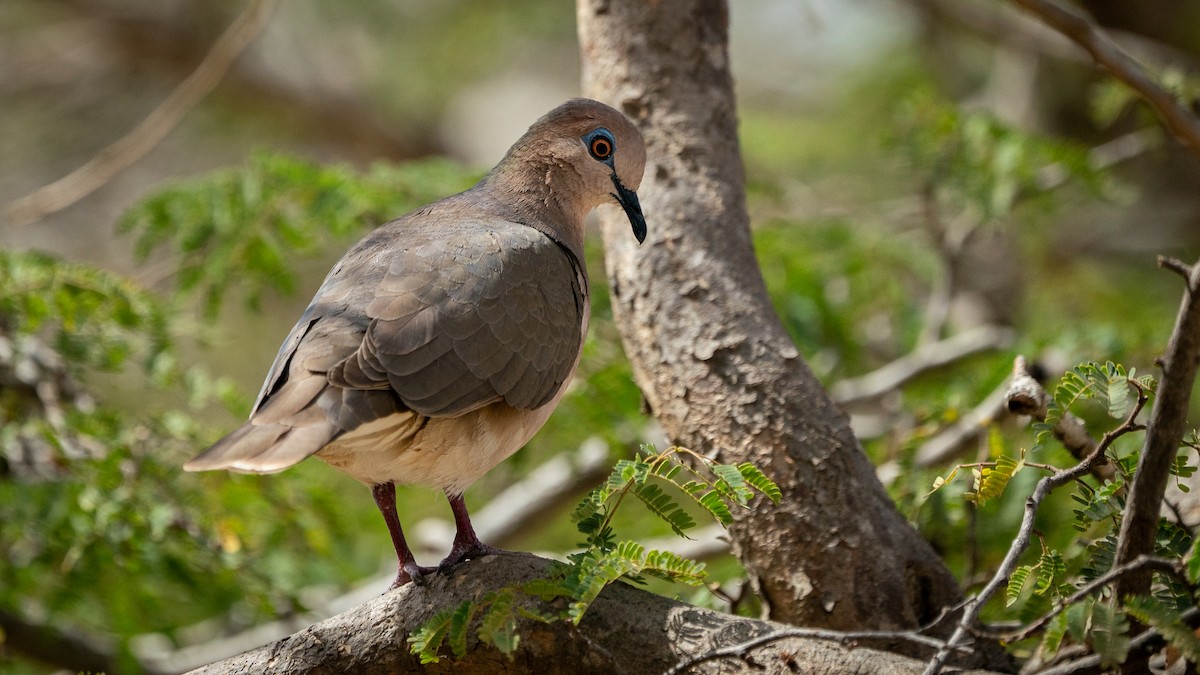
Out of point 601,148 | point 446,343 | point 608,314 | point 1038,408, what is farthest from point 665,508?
point 608,314

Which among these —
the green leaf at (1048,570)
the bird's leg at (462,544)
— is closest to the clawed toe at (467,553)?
the bird's leg at (462,544)

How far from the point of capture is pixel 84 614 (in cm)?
523

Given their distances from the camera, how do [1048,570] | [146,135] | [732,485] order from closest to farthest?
[1048,570], [732,485], [146,135]

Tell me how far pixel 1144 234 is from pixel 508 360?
7870 mm

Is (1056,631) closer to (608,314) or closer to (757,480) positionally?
(757,480)

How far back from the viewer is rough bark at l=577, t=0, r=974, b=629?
11.5ft

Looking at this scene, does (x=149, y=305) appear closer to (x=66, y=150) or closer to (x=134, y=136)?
(x=134, y=136)

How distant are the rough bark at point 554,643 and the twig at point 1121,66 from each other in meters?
2.10

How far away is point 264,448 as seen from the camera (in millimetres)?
2854

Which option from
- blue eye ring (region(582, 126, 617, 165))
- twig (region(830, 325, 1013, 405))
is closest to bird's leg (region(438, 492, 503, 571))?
blue eye ring (region(582, 126, 617, 165))

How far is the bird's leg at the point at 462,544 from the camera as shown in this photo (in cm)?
345

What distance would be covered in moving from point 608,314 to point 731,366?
82.0 inches

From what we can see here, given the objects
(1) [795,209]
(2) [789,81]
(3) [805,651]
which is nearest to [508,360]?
(3) [805,651]

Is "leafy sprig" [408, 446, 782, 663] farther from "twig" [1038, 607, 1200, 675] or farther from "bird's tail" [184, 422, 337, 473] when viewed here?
"twig" [1038, 607, 1200, 675]
